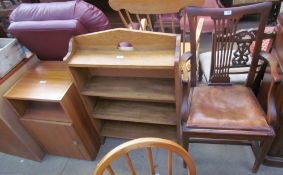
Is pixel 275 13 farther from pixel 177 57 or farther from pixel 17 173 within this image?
pixel 17 173

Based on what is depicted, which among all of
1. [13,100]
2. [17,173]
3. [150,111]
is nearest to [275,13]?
[150,111]

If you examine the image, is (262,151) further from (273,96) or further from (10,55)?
(10,55)

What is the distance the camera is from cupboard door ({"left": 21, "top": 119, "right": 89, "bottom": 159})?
1396mm

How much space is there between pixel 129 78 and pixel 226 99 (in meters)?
0.60

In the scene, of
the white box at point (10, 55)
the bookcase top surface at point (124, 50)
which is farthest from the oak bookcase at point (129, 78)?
the white box at point (10, 55)

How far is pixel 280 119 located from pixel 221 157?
0.51 metres

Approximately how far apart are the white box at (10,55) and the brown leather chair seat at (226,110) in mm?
1130

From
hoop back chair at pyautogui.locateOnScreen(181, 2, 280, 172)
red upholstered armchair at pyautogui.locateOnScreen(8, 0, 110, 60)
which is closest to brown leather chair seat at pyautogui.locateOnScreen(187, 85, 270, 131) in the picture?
hoop back chair at pyautogui.locateOnScreen(181, 2, 280, 172)

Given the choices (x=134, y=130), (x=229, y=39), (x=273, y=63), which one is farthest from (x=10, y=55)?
(x=273, y=63)

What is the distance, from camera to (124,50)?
4.00 ft

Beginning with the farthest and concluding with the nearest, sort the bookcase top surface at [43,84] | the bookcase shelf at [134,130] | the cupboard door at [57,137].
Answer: the bookcase shelf at [134,130], the cupboard door at [57,137], the bookcase top surface at [43,84]

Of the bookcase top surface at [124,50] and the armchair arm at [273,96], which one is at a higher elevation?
the bookcase top surface at [124,50]

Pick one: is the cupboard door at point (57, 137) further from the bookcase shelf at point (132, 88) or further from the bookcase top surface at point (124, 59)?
the bookcase top surface at point (124, 59)

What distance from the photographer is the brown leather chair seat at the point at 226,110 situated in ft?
3.79
